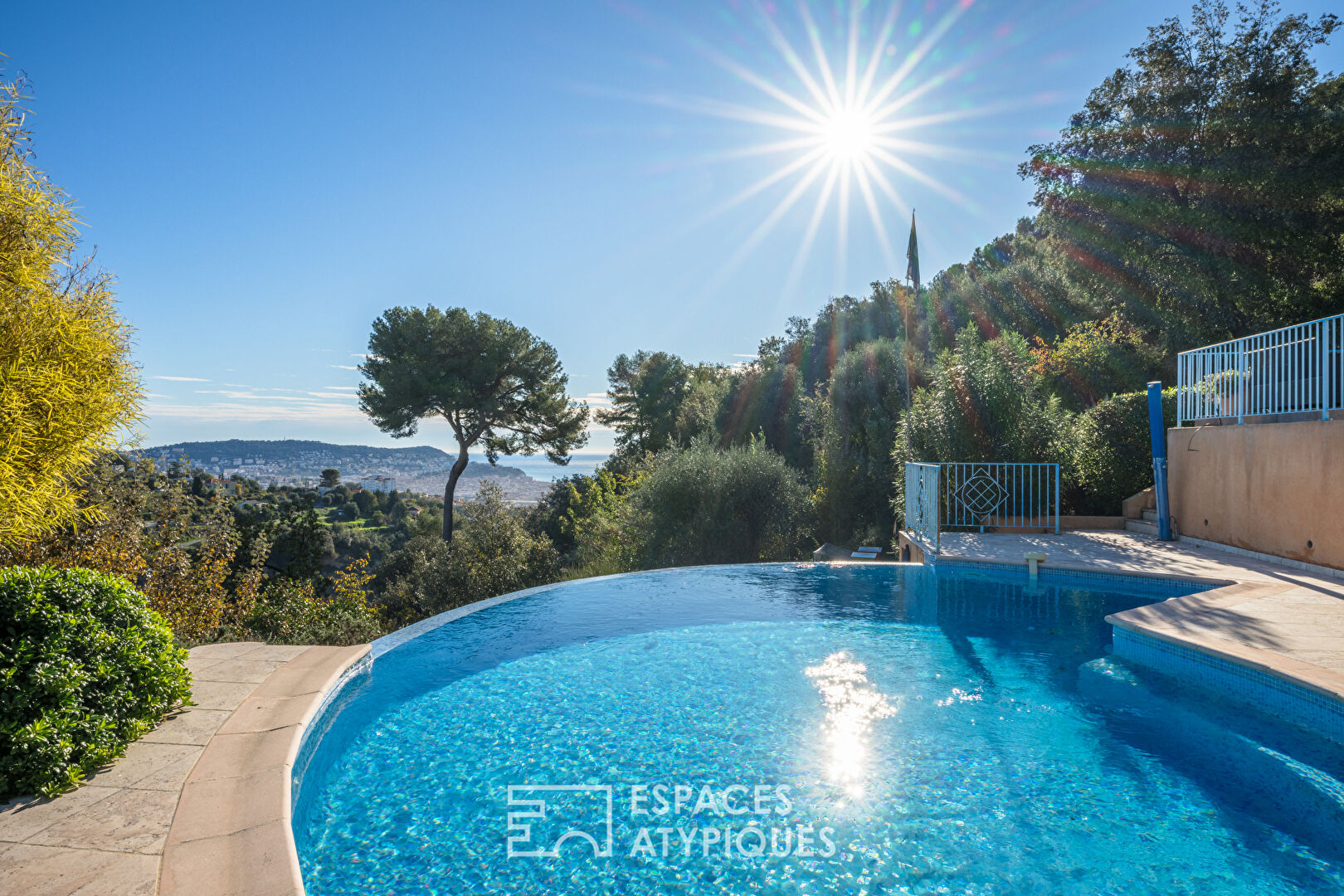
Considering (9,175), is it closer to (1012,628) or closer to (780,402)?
(1012,628)

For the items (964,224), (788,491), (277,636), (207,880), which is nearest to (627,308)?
(964,224)

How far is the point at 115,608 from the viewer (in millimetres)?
3182

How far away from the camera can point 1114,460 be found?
10.5 meters

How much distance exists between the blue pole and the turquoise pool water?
3906 mm

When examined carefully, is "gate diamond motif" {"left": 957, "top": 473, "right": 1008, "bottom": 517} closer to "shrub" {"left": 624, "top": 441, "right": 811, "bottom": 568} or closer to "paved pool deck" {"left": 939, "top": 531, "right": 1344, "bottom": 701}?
"paved pool deck" {"left": 939, "top": 531, "right": 1344, "bottom": 701}

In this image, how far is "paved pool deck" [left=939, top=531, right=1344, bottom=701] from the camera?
4.11 m

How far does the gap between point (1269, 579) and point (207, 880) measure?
27.4ft

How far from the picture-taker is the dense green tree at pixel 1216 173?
11242mm

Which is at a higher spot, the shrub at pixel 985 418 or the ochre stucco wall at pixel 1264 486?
the shrub at pixel 985 418

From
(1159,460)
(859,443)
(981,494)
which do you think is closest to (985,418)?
(981,494)

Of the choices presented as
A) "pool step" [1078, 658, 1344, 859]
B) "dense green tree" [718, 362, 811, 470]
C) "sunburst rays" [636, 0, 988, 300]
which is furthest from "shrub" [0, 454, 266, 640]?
"dense green tree" [718, 362, 811, 470]

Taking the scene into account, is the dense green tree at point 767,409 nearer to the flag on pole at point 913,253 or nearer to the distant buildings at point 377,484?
the flag on pole at point 913,253

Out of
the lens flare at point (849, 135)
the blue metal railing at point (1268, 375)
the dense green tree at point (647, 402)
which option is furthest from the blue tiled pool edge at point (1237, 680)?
the dense green tree at point (647, 402)

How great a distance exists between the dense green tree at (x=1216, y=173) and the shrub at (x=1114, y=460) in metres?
4.30
